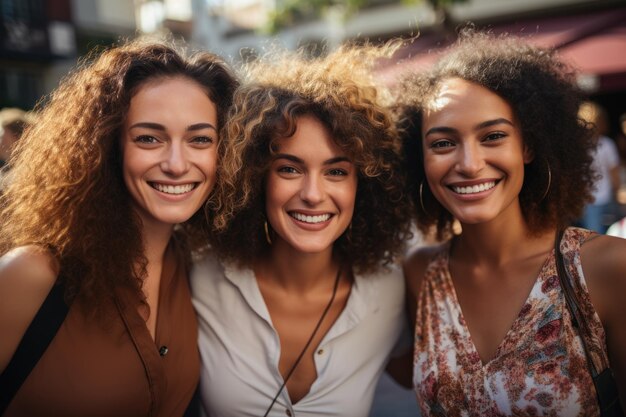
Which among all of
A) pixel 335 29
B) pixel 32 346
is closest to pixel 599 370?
pixel 32 346

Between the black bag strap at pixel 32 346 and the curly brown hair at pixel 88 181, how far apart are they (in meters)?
0.07

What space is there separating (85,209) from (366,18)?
11345mm

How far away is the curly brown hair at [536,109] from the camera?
7.97ft

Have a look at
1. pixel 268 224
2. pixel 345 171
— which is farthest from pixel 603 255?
pixel 268 224

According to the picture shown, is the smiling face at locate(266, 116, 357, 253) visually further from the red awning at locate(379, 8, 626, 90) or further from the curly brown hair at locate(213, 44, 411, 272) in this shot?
the red awning at locate(379, 8, 626, 90)

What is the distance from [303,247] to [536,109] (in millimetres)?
1197

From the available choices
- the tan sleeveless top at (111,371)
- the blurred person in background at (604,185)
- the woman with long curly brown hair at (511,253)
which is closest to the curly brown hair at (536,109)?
the woman with long curly brown hair at (511,253)

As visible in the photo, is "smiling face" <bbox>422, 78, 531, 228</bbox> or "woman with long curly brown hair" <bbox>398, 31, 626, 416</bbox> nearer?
"woman with long curly brown hair" <bbox>398, 31, 626, 416</bbox>

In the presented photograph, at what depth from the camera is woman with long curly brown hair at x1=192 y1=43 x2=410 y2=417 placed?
8.33ft

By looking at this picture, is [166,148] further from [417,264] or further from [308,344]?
[417,264]

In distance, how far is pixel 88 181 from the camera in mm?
2277

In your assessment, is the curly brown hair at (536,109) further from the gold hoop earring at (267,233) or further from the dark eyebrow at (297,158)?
the gold hoop earring at (267,233)

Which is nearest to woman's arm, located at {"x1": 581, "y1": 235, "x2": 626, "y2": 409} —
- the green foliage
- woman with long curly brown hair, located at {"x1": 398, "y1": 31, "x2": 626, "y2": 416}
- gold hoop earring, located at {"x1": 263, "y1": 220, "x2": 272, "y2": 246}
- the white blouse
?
woman with long curly brown hair, located at {"x1": 398, "y1": 31, "x2": 626, "y2": 416}

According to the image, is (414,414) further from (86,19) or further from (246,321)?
(86,19)
